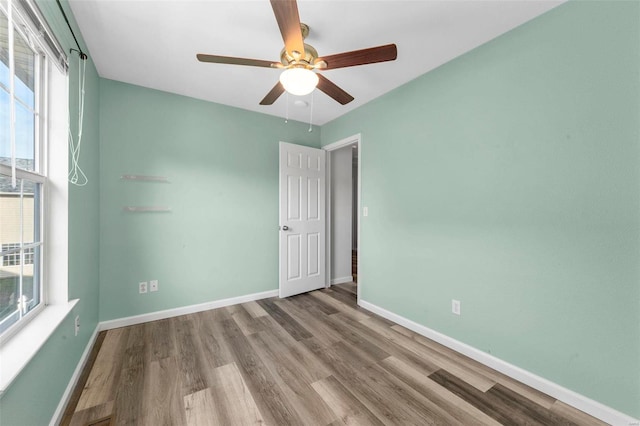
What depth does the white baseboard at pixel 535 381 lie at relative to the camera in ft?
4.68

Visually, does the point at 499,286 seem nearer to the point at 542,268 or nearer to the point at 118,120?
the point at 542,268

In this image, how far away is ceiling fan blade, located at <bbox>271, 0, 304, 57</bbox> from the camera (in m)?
1.20

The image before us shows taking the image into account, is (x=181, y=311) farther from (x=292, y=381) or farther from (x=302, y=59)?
(x=302, y=59)

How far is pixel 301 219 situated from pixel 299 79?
86.5 inches

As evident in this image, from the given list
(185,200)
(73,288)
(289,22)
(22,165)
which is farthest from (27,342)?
(289,22)

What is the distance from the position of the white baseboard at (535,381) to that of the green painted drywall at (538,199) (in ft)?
0.12

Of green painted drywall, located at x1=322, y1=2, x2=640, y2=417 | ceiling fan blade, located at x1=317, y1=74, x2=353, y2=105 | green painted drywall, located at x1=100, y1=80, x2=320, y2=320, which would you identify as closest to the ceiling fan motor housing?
ceiling fan blade, located at x1=317, y1=74, x2=353, y2=105

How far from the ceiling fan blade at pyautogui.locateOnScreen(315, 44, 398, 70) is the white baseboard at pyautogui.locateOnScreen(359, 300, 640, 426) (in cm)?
226

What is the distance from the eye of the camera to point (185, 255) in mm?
2861

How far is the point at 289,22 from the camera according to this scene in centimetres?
131

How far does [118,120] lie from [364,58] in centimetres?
252

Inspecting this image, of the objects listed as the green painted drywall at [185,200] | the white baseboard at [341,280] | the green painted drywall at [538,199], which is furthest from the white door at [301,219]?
the green painted drywall at [538,199]

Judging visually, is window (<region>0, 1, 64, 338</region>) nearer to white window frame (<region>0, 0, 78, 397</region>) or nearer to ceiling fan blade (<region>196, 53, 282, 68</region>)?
white window frame (<region>0, 0, 78, 397</region>)

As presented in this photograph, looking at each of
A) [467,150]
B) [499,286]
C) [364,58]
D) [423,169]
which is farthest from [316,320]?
[364,58]
